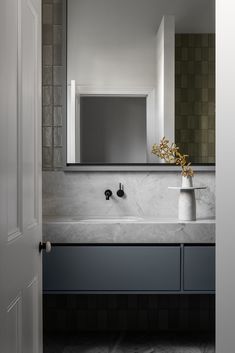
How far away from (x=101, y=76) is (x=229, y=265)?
1.97m

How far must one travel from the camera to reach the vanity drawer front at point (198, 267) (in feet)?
8.34

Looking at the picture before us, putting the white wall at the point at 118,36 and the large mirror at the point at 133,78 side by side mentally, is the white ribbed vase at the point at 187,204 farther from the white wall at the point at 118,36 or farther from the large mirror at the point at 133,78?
the white wall at the point at 118,36

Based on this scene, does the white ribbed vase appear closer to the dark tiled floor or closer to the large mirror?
the large mirror

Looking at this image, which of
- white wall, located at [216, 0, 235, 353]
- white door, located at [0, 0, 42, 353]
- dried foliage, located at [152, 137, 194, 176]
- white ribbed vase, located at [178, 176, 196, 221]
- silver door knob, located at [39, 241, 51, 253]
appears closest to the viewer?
white door, located at [0, 0, 42, 353]

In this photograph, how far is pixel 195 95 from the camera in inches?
120

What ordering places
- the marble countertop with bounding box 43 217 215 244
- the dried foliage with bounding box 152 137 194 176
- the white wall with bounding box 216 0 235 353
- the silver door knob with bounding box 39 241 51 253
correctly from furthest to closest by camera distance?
1. the dried foliage with bounding box 152 137 194 176
2. the marble countertop with bounding box 43 217 215 244
3. the silver door knob with bounding box 39 241 51 253
4. the white wall with bounding box 216 0 235 353

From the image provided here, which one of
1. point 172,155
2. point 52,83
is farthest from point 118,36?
point 172,155

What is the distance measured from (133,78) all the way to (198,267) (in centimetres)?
132

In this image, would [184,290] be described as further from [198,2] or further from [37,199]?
[198,2]

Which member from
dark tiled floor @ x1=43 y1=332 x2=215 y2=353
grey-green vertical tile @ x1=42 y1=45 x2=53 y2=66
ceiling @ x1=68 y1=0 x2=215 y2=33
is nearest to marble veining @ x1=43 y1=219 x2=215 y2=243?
dark tiled floor @ x1=43 y1=332 x2=215 y2=353

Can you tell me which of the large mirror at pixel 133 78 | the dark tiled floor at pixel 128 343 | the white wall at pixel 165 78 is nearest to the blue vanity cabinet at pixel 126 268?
the dark tiled floor at pixel 128 343

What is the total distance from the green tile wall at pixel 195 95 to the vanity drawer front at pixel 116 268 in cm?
82

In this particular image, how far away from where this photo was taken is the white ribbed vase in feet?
9.01

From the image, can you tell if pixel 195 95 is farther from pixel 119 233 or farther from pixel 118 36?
pixel 119 233
